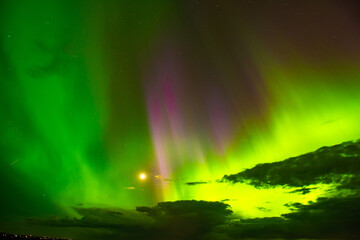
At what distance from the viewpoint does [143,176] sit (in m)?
20.1

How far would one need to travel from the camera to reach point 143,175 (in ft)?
66.3

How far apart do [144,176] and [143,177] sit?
0.16 m

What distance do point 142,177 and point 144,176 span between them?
189mm

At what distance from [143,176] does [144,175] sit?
0.17 metres

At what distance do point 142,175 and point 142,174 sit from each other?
80 millimetres

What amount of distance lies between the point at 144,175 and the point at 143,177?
0.82 feet

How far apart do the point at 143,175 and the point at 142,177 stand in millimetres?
185

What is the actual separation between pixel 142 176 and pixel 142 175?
0.08m

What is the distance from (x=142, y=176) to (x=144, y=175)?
20 cm

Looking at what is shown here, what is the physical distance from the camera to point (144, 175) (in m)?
20.3

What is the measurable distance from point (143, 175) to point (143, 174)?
0.08 m

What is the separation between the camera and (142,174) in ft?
66.1

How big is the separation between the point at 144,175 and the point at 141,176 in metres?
0.27

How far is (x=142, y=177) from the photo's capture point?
20.1 m
